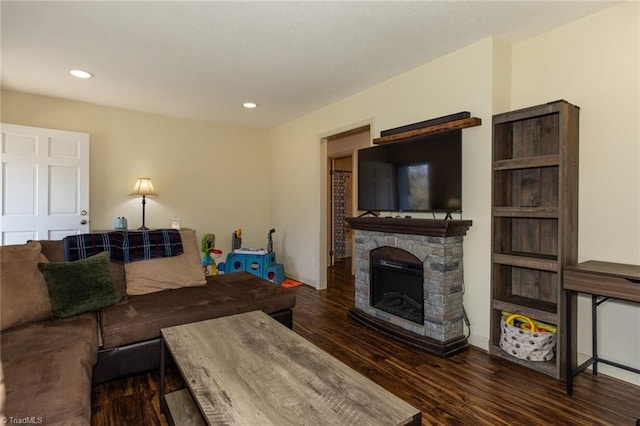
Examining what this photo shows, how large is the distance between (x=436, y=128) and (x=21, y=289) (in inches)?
124

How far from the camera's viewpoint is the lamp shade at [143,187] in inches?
171

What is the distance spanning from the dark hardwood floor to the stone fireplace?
167mm

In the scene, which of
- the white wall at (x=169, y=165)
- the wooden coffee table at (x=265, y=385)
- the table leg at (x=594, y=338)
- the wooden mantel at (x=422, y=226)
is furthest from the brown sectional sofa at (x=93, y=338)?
the white wall at (x=169, y=165)

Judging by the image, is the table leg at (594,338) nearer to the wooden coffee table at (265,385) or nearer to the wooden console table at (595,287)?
the wooden console table at (595,287)

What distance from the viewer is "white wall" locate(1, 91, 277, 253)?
4.17 meters

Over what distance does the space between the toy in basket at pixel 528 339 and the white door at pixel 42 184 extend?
4.57 m

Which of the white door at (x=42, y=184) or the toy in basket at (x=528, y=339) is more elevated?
the white door at (x=42, y=184)

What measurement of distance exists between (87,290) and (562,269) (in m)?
3.15

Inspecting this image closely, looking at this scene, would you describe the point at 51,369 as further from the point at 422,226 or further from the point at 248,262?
the point at 248,262

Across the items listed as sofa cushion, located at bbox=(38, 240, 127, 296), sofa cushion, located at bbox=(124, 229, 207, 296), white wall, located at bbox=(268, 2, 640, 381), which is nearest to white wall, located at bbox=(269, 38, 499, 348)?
white wall, located at bbox=(268, 2, 640, 381)

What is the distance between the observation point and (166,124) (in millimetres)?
4828

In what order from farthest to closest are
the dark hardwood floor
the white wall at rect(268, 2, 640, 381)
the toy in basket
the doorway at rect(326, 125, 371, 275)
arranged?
the doorway at rect(326, 125, 371, 275), the toy in basket, the white wall at rect(268, 2, 640, 381), the dark hardwood floor

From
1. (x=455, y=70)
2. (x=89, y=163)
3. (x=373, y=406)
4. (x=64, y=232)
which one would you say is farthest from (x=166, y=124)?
(x=373, y=406)

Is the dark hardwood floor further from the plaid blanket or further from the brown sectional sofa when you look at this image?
the plaid blanket
